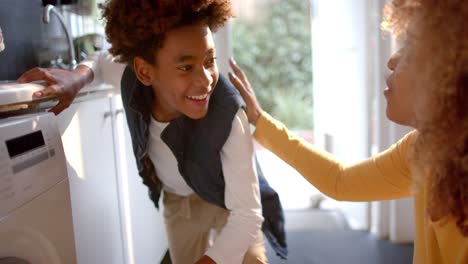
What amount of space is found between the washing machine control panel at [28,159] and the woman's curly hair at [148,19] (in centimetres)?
30

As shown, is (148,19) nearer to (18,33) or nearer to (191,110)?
(191,110)

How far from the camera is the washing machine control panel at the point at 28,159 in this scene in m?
0.67

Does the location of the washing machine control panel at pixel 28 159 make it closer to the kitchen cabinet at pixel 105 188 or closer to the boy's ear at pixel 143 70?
the kitchen cabinet at pixel 105 188

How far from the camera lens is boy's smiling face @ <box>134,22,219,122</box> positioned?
1009mm

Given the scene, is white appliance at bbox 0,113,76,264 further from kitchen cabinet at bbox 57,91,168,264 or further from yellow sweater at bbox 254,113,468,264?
yellow sweater at bbox 254,113,468,264

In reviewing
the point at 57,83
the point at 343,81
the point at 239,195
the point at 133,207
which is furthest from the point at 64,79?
the point at 343,81

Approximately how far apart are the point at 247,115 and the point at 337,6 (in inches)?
64.2

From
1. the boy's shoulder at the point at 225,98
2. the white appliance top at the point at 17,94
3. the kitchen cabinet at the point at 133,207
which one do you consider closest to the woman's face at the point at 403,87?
the boy's shoulder at the point at 225,98

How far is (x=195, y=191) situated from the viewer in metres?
1.15

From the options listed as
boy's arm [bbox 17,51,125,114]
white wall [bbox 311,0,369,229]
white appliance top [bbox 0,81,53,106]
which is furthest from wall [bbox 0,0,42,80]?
white wall [bbox 311,0,369,229]

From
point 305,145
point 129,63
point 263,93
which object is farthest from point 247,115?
point 263,93

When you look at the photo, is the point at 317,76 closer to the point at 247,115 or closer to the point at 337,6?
the point at 337,6

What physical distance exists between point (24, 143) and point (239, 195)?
19.9 inches

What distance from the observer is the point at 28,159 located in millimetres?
733
